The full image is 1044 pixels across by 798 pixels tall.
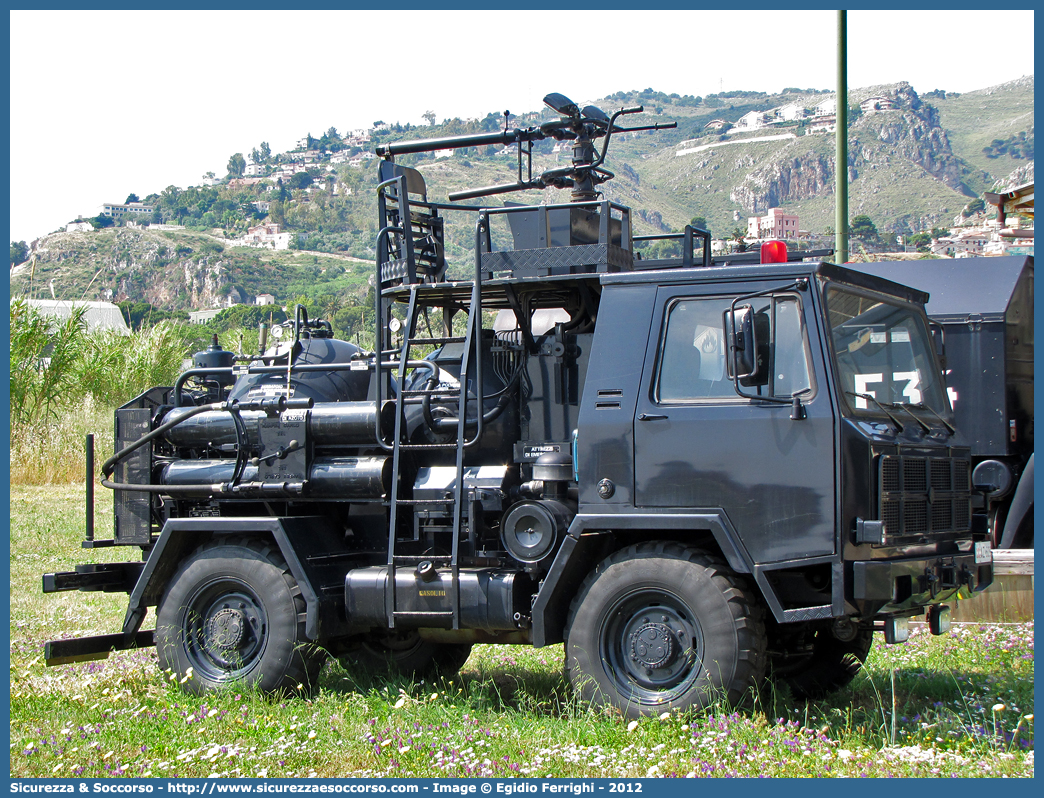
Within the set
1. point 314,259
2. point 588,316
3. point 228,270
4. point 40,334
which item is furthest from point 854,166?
point 588,316

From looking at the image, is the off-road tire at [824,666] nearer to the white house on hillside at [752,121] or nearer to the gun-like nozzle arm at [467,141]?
the gun-like nozzle arm at [467,141]

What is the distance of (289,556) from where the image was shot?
7605 millimetres

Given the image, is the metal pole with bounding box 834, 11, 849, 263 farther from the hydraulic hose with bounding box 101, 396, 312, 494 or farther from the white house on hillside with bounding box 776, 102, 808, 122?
the white house on hillside with bounding box 776, 102, 808, 122

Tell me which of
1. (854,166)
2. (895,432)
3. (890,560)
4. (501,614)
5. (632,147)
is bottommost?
(501,614)

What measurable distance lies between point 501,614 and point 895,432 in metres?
2.78

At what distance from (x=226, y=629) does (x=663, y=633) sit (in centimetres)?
341

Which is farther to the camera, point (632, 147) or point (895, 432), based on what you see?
point (632, 147)

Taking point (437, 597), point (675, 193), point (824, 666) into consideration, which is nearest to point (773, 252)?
point (824, 666)

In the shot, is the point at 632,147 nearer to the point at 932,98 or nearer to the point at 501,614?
the point at 932,98

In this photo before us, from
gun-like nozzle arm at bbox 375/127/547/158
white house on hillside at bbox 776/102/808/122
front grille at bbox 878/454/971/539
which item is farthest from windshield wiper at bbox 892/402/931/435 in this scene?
white house on hillside at bbox 776/102/808/122

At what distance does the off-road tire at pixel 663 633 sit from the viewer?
20.2ft

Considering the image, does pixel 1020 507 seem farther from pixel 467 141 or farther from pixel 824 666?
pixel 467 141

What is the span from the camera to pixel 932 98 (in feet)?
477
